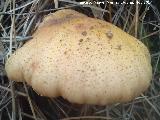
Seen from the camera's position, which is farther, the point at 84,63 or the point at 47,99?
the point at 47,99

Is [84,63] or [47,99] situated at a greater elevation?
[84,63]

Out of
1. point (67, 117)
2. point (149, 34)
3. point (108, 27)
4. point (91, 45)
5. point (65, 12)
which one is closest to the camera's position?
point (91, 45)

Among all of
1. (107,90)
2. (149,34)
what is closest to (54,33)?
(107,90)

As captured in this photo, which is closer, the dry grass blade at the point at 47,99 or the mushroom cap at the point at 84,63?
the mushroom cap at the point at 84,63

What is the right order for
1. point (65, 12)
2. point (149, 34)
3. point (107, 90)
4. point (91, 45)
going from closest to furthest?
point (107, 90) < point (91, 45) < point (65, 12) < point (149, 34)

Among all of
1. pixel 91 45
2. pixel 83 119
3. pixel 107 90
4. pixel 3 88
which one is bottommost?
pixel 83 119

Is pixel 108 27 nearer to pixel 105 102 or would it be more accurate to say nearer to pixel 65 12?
pixel 65 12

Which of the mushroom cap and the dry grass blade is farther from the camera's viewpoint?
the dry grass blade

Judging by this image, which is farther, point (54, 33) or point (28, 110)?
point (28, 110)
